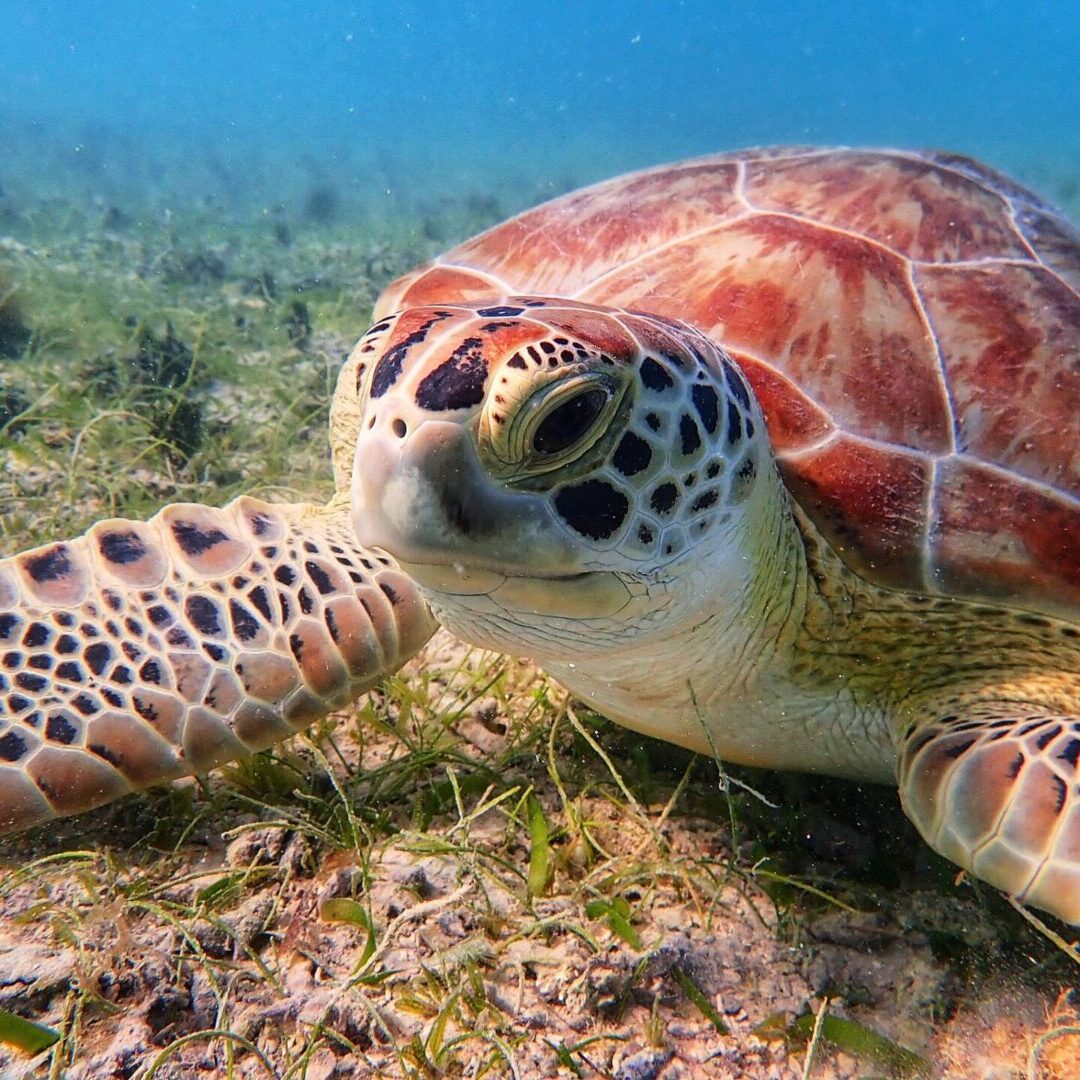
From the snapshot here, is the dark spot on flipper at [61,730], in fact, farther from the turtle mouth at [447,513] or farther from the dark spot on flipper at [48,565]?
the turtle mouth at [447,513]

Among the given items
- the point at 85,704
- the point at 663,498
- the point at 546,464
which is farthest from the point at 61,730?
the point at 663,498

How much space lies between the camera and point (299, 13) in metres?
96.4

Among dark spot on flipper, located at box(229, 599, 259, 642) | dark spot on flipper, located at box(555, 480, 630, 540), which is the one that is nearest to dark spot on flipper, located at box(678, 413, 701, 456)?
dark spot on flipper, located at box(555, 480, 630, 540)

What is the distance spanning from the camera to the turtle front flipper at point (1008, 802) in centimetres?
124

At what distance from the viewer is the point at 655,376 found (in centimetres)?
123

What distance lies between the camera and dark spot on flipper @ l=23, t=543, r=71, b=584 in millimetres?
2023

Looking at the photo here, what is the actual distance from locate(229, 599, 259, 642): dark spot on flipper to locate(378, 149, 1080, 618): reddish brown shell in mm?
1185

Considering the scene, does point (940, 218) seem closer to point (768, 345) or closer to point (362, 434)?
point (768, 345)

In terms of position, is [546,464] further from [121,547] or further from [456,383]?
[121,547]

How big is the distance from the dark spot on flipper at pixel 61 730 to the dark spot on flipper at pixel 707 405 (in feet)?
4.81

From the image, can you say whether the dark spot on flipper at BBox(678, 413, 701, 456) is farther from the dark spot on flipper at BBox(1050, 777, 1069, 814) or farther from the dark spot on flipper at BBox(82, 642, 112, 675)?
the dark spot on flipper at BBox(82, 642, 112, 675)

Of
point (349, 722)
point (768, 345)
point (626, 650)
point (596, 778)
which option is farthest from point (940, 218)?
point (349, 722)

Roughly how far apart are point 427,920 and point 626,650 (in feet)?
2.14

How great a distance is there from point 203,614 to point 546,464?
4.07 ft
